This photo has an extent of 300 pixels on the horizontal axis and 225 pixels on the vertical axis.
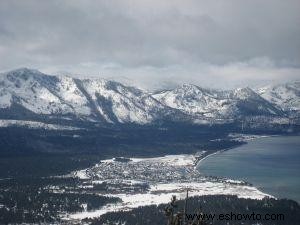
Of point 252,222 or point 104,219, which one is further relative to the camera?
point 104,219

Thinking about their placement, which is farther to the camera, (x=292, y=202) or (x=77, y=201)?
(x=77, y=201)

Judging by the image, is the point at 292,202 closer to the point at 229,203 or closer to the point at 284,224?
the point at 229,203

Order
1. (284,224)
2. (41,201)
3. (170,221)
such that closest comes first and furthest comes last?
1. (170,221)
2. (284,224)
3. (41,201)

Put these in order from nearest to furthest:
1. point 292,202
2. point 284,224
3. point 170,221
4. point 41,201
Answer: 1. point 170,221
2. point 284,224
3. point 292,202
4. point 41,201

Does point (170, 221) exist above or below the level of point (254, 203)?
above

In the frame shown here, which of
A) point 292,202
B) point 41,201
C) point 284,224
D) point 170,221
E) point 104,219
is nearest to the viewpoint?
point 170,221

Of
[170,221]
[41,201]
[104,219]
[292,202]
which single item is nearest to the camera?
[170,221]

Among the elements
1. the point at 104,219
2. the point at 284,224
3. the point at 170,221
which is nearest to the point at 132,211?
the point at 104,219

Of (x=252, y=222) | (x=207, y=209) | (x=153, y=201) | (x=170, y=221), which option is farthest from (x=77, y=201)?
(x=170, y=221)

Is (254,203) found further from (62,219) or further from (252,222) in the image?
(62,219)
